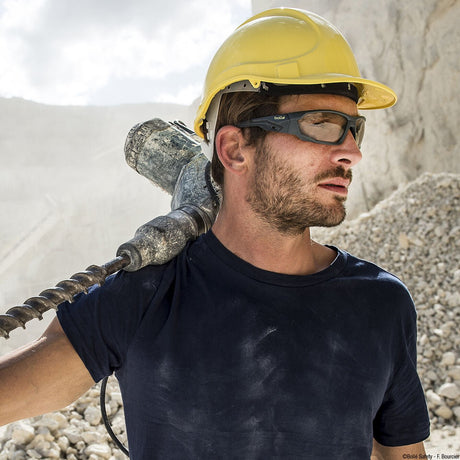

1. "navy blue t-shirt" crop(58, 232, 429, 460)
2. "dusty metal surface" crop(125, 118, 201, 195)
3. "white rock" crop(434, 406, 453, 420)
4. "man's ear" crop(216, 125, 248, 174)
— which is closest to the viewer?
"navy blue t-shirt" crop(58, 232, 429, 460)

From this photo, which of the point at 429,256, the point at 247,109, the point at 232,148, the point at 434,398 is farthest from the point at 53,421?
the point at 429,256

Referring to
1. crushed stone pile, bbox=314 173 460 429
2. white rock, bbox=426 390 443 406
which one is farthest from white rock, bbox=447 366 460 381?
white rock, bbox=426 390 443 406

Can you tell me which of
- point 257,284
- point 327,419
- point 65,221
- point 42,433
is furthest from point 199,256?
point 65,221

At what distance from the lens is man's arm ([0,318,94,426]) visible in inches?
41.1

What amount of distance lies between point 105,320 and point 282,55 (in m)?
0.81

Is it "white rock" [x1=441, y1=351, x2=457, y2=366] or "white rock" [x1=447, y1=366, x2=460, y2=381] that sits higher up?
"white rock" [x1=441, y1=351, x2=457, y2=366]

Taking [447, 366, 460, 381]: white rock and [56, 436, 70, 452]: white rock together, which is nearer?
[56, 436, 70, 452]: white rock

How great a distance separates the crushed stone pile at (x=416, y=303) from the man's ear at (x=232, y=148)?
1987mm

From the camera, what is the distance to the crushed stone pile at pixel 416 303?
2664mm

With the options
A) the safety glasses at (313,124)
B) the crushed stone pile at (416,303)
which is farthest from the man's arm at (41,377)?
the crushed stone pile at (416,303)

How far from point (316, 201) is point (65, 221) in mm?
11389

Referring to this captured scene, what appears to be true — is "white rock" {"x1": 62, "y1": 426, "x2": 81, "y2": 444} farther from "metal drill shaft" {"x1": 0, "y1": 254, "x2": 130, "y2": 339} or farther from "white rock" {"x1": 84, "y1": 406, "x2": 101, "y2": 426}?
"metal drill shaft" {"x1": 0, "y1": 254, "x2": 130, "y2": 339}

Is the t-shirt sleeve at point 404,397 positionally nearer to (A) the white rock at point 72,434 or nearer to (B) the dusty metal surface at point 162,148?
(B) the dusty metal surface at point 162,148

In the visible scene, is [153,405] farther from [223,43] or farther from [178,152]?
[223,43]
